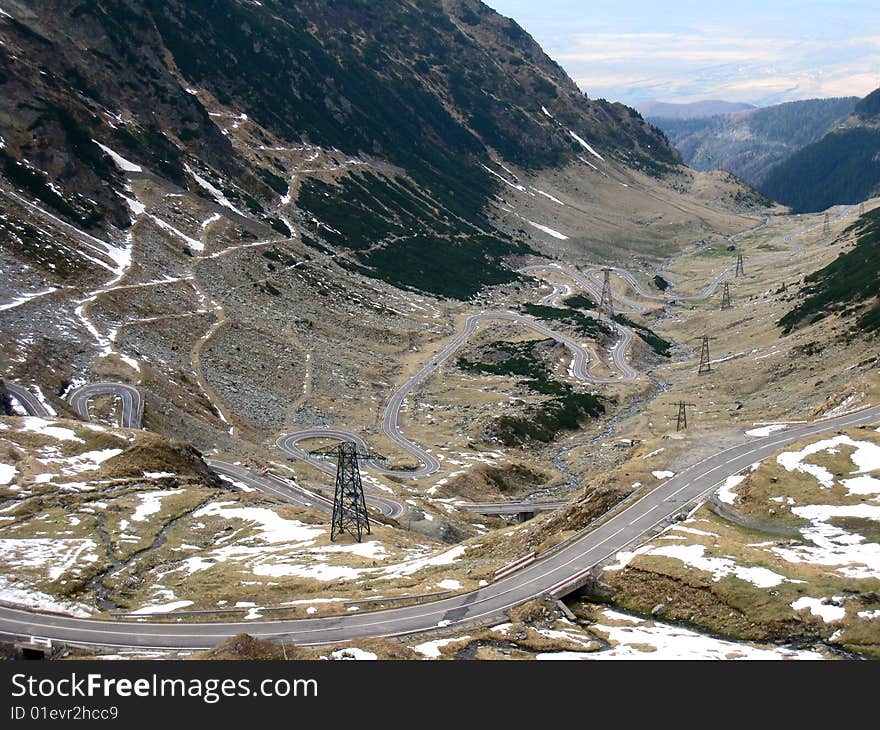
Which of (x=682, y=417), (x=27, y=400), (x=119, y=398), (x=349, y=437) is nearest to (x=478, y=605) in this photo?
(x=27, y=400)

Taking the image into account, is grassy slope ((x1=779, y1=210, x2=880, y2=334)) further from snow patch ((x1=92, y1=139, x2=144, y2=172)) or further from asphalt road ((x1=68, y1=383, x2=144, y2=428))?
snow patch ((x1=92, y1=139, x2=144, y2=172))

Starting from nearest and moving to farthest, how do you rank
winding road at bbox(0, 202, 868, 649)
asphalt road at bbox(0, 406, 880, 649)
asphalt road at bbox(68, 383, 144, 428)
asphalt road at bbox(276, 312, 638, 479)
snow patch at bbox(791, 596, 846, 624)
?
snow patch at bbox(791, 596, 846, 624)
asphalt road at bbox(0, 406, 880, 649)
winding road at bbox(0, 202, 868, 649)
asphalt road at bbox(68, 383, 144, 428)
asphalt road at bbox(276, 312, 638, 479)

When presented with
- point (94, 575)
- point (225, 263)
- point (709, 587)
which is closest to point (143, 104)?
point (225, 263)

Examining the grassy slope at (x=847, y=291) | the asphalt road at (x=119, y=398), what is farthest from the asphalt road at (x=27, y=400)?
the grassy slope at (x=847, y=291)

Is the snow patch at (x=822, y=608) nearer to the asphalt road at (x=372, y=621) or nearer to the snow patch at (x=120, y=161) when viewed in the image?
the asphalt road at (x=372, y=621)

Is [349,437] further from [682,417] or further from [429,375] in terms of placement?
[682,417]

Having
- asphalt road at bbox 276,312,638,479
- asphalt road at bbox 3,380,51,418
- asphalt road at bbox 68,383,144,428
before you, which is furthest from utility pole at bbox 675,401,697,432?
asphalt road at bbox 3,380,51,418

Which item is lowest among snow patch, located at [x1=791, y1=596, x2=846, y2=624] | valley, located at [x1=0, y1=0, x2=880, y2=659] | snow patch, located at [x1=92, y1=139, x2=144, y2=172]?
snow patch, located at [x1=791, y1=596, x2=846, y2=624]

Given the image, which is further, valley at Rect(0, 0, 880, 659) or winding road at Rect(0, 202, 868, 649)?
valley at Rect(0, 0, 880, 659)

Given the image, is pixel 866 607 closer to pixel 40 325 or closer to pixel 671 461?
pixel 671 461
